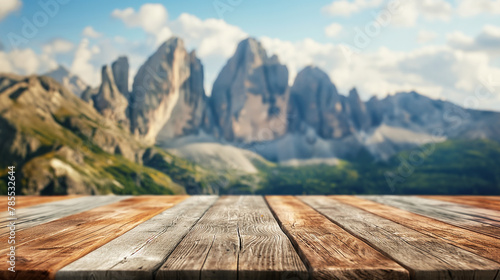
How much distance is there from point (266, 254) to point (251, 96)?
16489 centimetres

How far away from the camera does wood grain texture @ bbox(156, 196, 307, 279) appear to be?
62.7 inches

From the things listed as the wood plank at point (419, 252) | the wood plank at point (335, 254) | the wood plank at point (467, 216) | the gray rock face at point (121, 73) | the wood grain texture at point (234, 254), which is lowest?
the wood plank at point (467, 216)

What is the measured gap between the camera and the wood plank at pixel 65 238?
1697 mm

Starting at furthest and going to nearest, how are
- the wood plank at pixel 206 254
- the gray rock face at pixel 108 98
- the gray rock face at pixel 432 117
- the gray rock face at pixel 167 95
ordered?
the gray rock face at pixel 432 117
the gray rock face at pixel 167 95
the gray rock face at pixel 108 98
the wood plank at pixel 206 254

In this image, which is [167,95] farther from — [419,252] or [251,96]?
[419,252]

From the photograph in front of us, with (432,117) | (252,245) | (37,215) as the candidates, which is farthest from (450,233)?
(432,117)

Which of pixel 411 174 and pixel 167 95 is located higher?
pixel 167 95

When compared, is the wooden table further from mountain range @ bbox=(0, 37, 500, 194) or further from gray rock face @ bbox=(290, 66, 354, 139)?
gray rock face @ bbox=(290, 66, 354, 139)

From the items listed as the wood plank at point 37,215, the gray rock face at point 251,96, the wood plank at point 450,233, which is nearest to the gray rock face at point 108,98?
the gray rock face at point 251,96

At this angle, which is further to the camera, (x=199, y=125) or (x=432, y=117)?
(x=432, y=117)

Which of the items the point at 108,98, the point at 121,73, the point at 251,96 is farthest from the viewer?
the point at 251,96

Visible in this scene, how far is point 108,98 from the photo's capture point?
5281 inches

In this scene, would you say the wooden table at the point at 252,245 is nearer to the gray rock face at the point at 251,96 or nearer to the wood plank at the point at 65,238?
the wood plank at the point at 65,238

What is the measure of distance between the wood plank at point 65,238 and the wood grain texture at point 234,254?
1.73 feet
